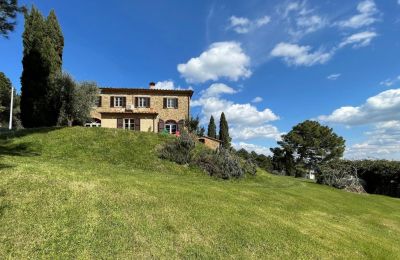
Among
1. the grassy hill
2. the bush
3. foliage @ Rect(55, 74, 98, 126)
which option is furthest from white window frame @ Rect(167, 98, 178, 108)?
the grassy hill

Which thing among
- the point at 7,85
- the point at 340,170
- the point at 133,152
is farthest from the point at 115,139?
the point at 7,85

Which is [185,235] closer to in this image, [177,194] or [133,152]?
[177,194]

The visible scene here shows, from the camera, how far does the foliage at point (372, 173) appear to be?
2784 centimetres

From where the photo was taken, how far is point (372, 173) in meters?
30.7

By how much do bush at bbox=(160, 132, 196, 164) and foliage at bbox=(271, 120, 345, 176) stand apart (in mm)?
45359

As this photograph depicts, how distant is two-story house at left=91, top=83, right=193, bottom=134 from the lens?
37875 mm

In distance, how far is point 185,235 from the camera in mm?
7566

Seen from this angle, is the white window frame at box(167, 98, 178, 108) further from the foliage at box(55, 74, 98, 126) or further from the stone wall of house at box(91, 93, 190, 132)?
the foliage at box(55, 74, 98, 126)

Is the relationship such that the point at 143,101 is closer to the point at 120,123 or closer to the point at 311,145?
the point at 120,123

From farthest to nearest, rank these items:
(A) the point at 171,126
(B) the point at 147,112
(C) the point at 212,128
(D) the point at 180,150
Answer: (C) the point at 212,128, (A) the point at 171,126, (B) the point at 147,112, (D) the point at 180,150

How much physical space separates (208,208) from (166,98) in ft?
102

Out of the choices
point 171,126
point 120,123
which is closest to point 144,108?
point 120,123

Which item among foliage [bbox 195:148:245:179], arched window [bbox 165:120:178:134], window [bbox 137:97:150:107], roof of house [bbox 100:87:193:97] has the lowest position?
foliage [bbox 195:148:245:179]

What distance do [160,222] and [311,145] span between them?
59.8 m
